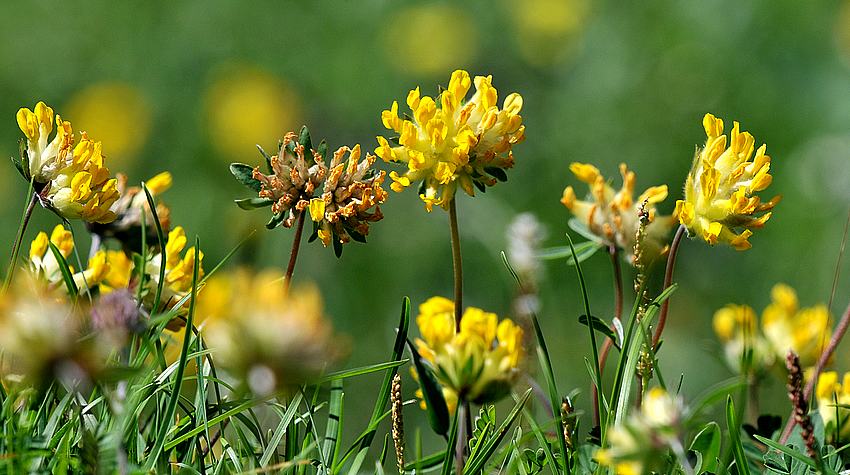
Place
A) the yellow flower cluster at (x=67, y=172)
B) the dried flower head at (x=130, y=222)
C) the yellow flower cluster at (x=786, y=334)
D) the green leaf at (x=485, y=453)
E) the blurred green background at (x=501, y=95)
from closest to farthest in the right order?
1. the green leaf at (x=485, y=453)
2. the yellow flower cluster at (x=67, y=172)
3. the dried flower head at (x=130, y=222)
4. the yellow flower cluster at (x=786, y=334)
5. the blurred green background at (x=501, y=95)

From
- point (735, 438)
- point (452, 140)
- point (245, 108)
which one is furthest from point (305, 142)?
point (245, 108)

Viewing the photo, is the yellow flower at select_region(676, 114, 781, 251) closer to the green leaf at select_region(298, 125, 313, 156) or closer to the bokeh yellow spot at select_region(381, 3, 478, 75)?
the green leaf at select_region(298, 125, 313, 156)

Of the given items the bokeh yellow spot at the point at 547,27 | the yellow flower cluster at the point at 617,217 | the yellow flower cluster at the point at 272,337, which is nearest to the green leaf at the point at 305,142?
the yellow flower cluster at the point at 617,217

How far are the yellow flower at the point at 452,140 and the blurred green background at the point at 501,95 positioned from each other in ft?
8.86

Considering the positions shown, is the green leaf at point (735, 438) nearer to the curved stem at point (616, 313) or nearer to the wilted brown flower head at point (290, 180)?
the curved stem at point (616, 313)

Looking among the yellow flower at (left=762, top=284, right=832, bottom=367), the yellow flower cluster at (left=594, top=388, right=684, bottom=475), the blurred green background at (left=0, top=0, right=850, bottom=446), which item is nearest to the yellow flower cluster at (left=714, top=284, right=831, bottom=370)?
the yellow flower at (left=762, top=284, right=832, bottom=367)

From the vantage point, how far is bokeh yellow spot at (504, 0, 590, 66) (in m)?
6.03

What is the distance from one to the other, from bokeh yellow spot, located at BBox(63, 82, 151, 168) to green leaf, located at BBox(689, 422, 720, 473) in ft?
15.6

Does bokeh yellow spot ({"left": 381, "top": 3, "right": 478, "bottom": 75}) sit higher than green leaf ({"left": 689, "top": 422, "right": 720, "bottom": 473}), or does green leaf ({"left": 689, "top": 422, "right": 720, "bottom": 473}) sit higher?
bokeh yellow spot ({"left": 381, "top": 3, "right": 478, "bottom": 75})

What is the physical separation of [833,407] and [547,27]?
15.6ft

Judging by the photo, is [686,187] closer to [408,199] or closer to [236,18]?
[408,199]

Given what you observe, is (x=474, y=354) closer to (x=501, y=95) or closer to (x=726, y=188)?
(x=726, y=188)

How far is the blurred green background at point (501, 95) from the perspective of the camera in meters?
4.81

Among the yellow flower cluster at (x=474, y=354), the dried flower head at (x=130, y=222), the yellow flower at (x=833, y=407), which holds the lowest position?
the yellow flower at (x=833, y=407)
